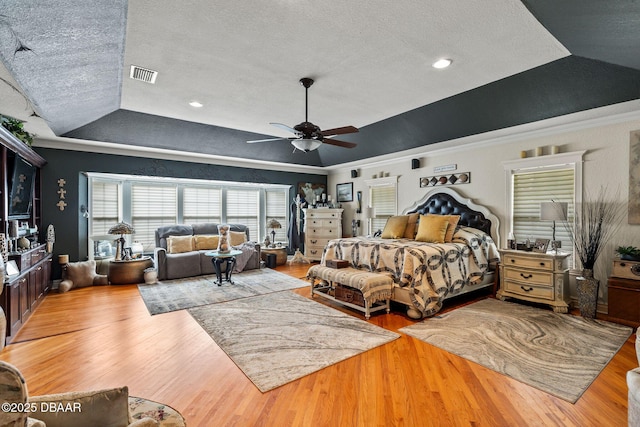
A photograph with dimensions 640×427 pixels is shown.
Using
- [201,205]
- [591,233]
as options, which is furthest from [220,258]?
[591,233]

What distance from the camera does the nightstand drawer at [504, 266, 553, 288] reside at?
3.93 m

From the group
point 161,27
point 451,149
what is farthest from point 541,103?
point 161,27

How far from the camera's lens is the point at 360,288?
3742 mm

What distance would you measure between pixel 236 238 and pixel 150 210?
1915 millimetres

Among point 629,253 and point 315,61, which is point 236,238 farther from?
point 629,253

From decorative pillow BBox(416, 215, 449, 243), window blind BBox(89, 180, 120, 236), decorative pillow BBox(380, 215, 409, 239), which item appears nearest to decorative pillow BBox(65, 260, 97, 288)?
window blind BBox(89, 180, 120, 236)

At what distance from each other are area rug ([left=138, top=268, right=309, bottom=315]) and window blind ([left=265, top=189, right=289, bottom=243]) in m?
2.00

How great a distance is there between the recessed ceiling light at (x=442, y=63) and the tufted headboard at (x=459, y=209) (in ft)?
9.06

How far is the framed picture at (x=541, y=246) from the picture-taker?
4148mm

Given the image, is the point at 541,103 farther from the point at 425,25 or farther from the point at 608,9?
the point at 425,25

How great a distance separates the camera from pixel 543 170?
4.46 m

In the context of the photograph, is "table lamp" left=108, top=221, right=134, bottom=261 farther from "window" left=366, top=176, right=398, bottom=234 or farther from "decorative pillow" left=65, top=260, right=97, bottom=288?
"window" left=366, top=176, right=398, bottom=234

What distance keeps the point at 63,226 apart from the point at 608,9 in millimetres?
7422

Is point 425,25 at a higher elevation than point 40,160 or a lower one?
higher
